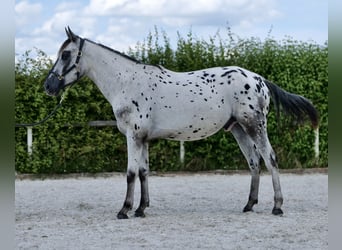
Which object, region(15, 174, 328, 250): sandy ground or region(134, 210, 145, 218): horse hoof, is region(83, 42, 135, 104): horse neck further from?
region(15, 174, 328, 250): sandy ground

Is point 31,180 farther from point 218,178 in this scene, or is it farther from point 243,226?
point 243,226

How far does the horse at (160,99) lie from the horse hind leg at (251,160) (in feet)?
0.06

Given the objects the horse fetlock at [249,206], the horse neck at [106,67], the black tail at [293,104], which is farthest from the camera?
the black tail at [293,104]

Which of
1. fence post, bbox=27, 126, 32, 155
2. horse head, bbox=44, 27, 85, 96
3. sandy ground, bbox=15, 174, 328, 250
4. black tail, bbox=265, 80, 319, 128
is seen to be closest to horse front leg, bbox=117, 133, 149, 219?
sandy ground, bbox=15, 174, 328, 250

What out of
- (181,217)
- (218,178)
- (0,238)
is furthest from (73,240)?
(218,178)

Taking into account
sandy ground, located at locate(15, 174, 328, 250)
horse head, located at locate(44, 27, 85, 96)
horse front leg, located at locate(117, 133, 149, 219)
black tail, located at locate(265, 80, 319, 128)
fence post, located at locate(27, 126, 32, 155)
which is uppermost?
horse head, located at locate(44, 27, 85, 96)

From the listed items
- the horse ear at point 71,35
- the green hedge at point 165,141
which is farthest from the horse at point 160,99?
the green hedge at point 165,141

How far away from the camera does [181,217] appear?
20.0ft

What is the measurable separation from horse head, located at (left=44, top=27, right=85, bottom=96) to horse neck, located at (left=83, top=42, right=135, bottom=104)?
0.42 feet

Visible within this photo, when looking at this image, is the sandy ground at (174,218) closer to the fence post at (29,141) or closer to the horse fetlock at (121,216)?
the horse fetlock at (121,216)

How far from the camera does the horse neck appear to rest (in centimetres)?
628

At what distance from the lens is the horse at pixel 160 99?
6.02 meters

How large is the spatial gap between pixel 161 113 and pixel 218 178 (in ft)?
15.8

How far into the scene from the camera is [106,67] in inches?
250
